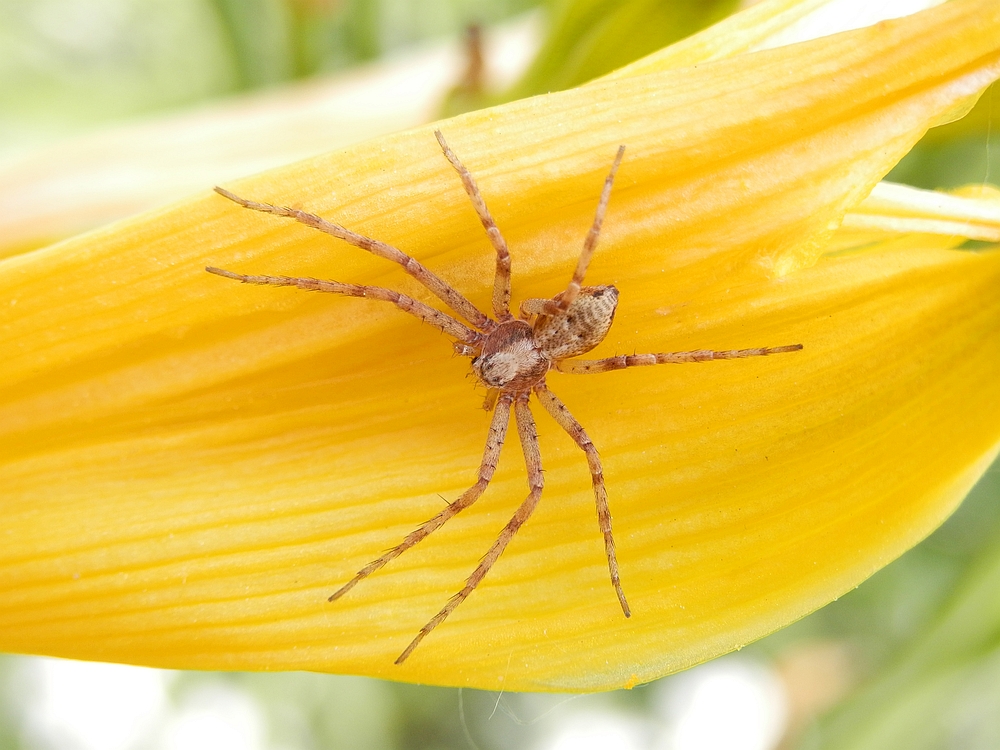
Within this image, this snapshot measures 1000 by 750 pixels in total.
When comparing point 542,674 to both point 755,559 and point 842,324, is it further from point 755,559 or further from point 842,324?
point 842,324

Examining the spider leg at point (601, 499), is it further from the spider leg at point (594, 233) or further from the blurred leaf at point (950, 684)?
the blurred leaf at point (950, 684)

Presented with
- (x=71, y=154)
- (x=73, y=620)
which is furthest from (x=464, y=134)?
(x=71, y=154)

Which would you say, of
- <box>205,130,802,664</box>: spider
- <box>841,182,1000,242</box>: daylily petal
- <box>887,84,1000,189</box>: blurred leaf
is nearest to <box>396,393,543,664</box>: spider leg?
<box>205,130,802,664</box>: spider

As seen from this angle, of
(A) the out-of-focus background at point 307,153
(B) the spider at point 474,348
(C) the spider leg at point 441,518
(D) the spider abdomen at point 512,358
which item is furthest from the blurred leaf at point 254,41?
(C) the spider leg at point 441,518

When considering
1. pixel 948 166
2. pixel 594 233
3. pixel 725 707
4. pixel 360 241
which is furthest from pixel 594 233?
pixel 725 707

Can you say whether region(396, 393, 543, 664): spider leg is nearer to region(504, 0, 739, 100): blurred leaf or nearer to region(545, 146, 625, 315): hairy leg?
region(545, 146, 625, 315): hairy leg

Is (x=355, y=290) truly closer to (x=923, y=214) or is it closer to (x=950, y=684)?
(x=923, y=214)
